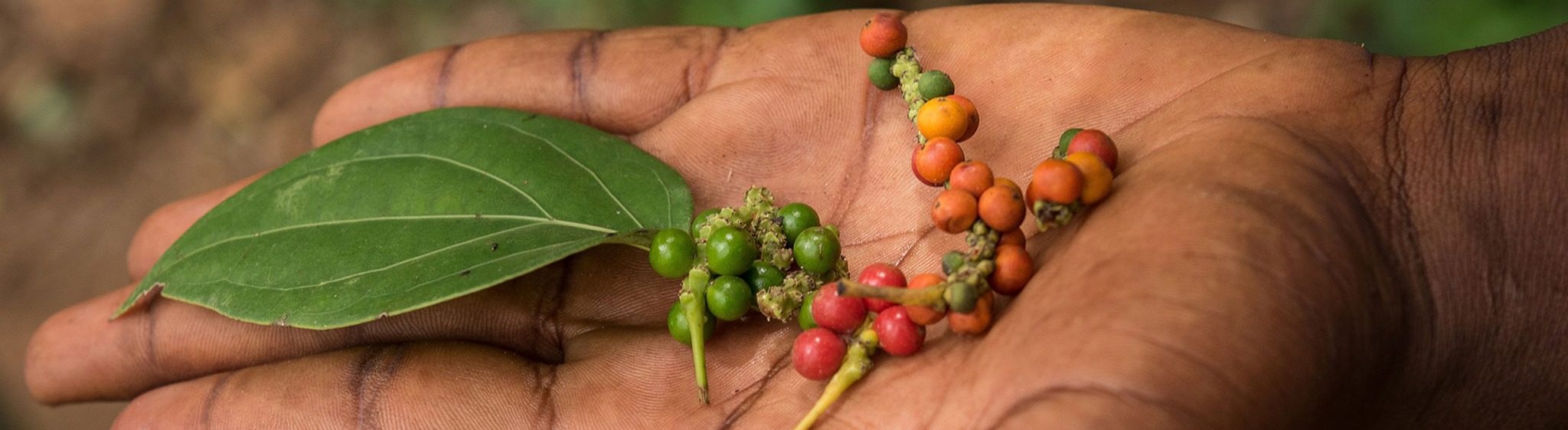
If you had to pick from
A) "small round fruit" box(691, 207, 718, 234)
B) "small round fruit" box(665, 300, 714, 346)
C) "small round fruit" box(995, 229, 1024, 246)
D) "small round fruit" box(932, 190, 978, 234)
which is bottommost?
"small round fruit" box(665, 300, 714, 346)

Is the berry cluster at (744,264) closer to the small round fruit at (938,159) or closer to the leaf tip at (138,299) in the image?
the small round fruit at (938,159)

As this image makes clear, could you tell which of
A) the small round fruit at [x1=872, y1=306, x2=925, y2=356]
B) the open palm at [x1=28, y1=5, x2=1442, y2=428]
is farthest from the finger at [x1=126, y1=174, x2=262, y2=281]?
the small round fruit at [x1=872, y1=306, x2=925, y2=356]

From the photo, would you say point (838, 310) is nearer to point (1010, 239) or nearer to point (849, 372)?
point (849, 372)

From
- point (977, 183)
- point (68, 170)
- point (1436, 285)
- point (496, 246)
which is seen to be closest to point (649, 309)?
point (496, 246)

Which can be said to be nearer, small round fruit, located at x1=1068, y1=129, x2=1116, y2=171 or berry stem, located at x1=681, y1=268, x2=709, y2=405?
small round fruit, located at x1=1068, y1=129, x2=1116, y2=171

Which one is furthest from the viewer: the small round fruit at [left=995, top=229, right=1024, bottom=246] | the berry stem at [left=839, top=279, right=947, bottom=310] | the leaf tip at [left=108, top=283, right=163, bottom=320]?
the leaf tip at [left=108, top=283, right=163, bottom=320]

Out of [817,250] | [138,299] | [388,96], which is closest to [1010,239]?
[817,250]

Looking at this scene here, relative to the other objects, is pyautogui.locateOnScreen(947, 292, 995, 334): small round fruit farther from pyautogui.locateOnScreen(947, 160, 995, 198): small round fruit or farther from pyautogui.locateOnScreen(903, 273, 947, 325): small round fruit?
pyautogui.locateOnScreen(947, 160, 995, 198): small round fruit
